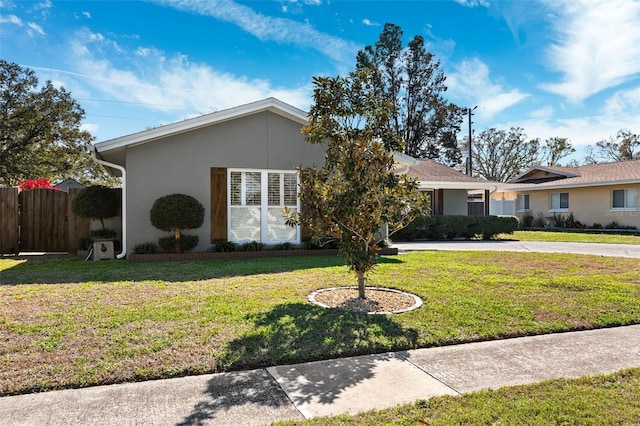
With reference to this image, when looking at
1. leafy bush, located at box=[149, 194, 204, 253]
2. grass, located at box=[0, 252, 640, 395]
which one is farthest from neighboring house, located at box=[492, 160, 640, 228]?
leafy bush, located at box=[149, 194, 204, 253]

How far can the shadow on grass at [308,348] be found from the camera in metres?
3.15

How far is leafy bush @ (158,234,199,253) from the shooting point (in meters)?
10.5

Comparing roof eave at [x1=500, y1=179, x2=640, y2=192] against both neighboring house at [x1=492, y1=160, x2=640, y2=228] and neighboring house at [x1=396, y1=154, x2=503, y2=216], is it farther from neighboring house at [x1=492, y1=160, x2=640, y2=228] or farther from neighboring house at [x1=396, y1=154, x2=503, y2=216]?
neighboring house at [x1=396, y1=154, x2=503, y2=216]

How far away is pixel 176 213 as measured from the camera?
9.88 metres

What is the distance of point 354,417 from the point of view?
285 cm

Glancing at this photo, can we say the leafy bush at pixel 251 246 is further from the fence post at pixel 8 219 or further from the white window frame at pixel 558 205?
the white window frame at pixel 558 205

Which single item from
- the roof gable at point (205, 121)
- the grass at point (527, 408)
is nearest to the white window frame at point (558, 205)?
the roof gable at point (205, 121)

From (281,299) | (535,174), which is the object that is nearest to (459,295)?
(281,299)

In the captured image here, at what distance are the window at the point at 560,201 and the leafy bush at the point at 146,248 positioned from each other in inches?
965

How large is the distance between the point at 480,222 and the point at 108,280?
51.5 feet

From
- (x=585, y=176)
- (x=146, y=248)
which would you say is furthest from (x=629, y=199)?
(x=146, y=248)

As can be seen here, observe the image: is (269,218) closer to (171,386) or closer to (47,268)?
(47,268)

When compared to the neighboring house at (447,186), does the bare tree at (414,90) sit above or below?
above

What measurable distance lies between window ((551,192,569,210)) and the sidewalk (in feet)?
79.4
